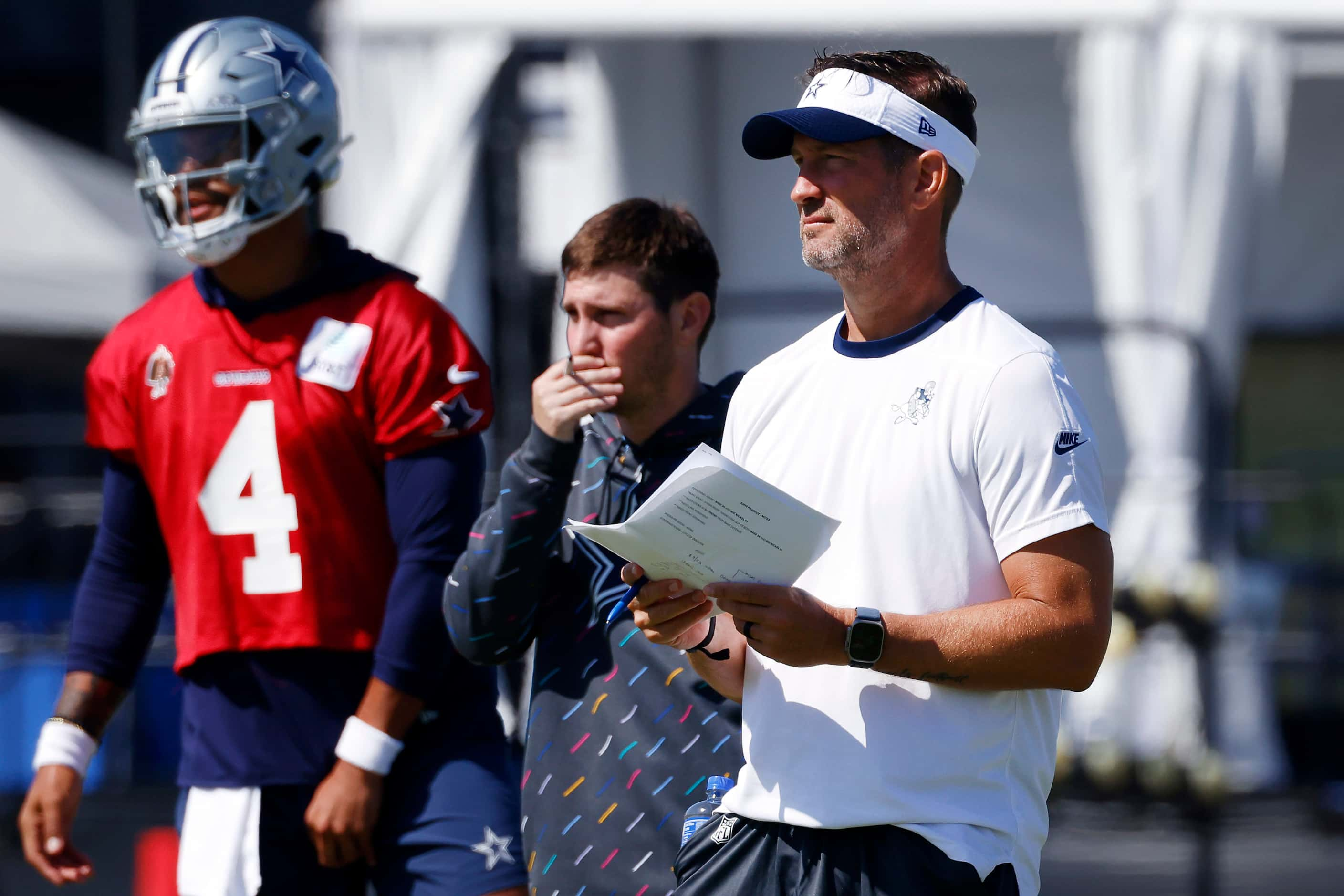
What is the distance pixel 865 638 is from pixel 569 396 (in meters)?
0.80

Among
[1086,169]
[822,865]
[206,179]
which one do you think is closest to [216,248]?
[206,179]

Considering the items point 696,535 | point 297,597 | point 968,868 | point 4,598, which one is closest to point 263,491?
point 297,597

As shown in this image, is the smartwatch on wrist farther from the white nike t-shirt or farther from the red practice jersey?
the red practice jersey

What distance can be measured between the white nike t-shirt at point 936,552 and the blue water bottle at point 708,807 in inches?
7.6

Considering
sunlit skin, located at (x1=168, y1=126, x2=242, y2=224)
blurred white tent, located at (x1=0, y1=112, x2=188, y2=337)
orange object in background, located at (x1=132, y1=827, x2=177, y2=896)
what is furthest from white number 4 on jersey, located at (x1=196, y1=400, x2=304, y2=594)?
blurred white tent, located at (x1=0, y1=112, x2=188, y2=337)

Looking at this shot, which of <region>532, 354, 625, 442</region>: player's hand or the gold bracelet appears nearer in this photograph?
<region>532, 354, 625, 442</region>: player's hand

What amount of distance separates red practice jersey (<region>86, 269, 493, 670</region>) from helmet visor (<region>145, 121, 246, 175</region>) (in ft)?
1.11

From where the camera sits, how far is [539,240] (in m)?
8.46

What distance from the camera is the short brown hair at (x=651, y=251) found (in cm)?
268

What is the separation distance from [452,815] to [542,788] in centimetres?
32

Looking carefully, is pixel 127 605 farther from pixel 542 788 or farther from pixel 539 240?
pixel 539 240

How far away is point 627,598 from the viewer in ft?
8.13

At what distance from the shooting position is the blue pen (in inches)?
83.5

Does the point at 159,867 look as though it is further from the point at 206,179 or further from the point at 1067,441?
the point at 1067,441
